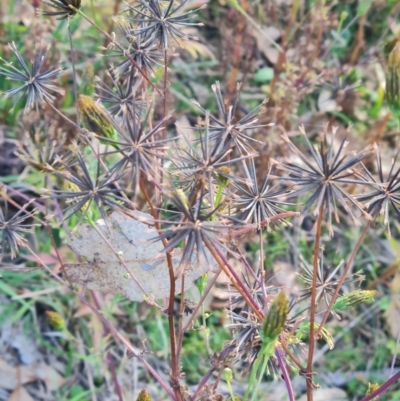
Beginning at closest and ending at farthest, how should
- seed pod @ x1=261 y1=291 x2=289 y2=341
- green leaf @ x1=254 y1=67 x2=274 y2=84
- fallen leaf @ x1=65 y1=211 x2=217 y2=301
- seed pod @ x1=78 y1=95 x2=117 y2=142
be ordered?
1. seed pod @ x1=261 y1=291 x2=289 y2=341
2. seed pod @ x1=78 y1=95 x2=117 y2=142
3. fallen leaf @ x1=65 y1=211 x2=217 y2=301
4. green leaf @ x1=254 y1=67 x2=274 y2=84

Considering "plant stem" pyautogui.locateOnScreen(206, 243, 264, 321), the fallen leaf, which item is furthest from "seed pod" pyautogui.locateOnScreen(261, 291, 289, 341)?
the fallen leaf

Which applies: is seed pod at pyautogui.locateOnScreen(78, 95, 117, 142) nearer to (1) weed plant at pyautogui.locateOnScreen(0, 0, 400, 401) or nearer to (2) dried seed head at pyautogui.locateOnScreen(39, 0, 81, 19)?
(1) weed plant at pyautogui.locateOnScreen(0, 0, 400, 401)

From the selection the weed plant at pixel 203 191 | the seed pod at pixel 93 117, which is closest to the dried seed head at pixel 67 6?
the weed plant at pixel 203 191

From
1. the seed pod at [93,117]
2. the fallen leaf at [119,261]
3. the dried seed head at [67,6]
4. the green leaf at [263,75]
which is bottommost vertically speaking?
the fallen leaf at [119,261]

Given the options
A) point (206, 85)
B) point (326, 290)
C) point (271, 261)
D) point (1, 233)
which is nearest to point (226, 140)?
point (326, 290)

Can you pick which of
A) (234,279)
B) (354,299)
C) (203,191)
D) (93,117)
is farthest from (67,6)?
(354,299)

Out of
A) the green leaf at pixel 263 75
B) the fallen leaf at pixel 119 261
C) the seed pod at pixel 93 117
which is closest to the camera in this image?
the seed pod at pixel 93 117

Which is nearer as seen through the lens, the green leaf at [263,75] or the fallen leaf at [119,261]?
the fallen leaf at [119,261]

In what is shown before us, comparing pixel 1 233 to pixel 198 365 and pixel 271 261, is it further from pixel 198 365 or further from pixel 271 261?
pixel 271 261

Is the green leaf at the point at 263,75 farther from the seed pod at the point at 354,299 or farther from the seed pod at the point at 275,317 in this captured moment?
the seed pod at the point at 275,317

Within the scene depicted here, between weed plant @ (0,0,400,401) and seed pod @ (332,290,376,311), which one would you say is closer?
weed plant @ (0,0,400,401)

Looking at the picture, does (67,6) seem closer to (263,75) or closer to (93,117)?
(93,117)
